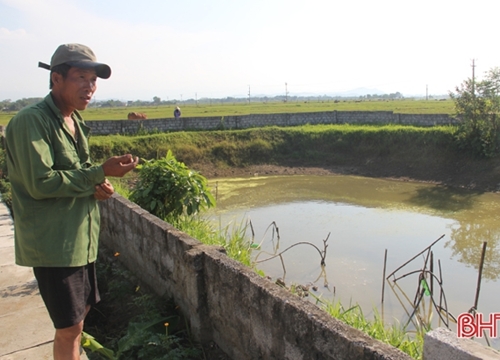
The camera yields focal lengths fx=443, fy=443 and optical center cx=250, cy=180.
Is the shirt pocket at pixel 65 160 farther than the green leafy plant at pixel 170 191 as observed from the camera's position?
No

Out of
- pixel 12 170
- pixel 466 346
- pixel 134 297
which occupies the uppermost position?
pixel 12 170

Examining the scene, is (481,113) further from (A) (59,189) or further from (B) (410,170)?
(A) (59,189)

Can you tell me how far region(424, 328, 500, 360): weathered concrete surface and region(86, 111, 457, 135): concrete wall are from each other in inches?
634

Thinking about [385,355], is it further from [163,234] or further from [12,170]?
[163,234]

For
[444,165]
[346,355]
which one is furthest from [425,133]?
[346,355]

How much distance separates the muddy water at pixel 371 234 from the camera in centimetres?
621

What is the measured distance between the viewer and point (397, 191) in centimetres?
1339

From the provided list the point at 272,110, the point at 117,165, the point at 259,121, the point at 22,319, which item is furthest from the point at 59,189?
the point at 272,110

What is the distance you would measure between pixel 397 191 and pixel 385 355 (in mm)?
12134

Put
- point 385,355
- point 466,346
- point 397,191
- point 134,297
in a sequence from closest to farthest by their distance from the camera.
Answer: point 466,346 → point 385,355 → point 134,297 → point 397,191

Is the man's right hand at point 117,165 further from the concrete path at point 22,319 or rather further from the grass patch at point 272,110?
the grass patch at point 272,110

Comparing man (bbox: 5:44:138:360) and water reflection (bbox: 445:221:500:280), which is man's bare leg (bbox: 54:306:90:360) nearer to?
man (bbox: 5:44:138:360)

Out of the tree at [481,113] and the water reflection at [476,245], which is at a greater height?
the tree at [481,113]

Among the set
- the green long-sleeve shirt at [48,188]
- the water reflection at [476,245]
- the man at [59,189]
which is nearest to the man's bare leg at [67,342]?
the man at [59,189]
